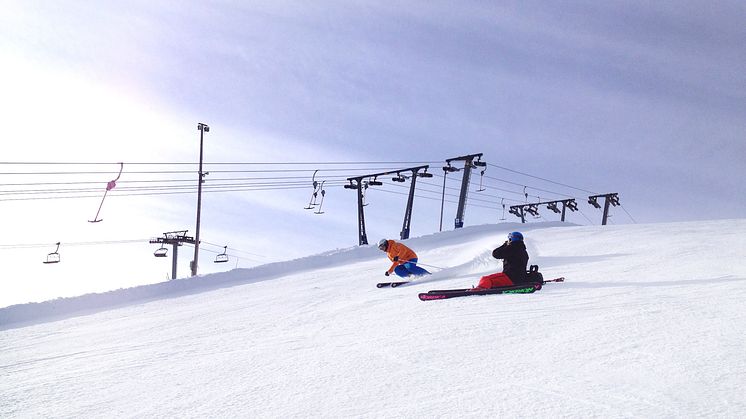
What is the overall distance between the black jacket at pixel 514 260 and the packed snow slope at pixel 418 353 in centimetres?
58

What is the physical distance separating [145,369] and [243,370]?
1414 mm

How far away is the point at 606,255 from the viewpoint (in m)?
13.2

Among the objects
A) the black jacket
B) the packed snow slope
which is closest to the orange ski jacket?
the packed snow slope

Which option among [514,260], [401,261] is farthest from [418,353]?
[401,261]

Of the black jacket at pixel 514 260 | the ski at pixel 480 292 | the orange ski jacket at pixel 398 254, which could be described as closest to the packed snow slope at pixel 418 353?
the ski at pixel 480 292

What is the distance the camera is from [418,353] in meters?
5.93

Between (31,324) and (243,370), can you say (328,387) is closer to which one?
(243,370)

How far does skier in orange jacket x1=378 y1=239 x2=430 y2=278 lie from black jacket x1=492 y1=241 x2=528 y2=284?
3.13 m

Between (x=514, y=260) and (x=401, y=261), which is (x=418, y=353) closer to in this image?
(x=514, y=260)

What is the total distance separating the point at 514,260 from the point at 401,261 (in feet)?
12.0

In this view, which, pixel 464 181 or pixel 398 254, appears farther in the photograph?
pixel 464 181

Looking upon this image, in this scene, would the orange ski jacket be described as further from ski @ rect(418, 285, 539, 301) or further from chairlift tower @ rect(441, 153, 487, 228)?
chairlift tower @ rect(441, 153, 487, 228)

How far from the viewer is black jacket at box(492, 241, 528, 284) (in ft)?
32.5

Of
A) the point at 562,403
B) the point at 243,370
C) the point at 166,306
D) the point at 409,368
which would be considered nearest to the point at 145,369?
the point at 243,370
